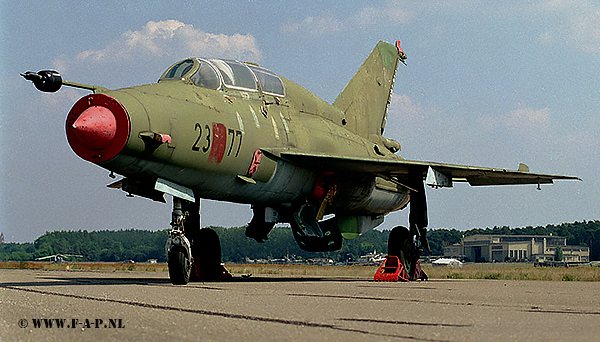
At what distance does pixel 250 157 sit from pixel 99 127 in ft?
12.6

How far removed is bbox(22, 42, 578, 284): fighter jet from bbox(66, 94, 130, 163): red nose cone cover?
0.05ft

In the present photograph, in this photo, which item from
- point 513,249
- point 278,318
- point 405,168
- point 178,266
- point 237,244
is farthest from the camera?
point 513,249

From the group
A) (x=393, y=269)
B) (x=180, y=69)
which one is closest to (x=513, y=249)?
(x=393, y=269)

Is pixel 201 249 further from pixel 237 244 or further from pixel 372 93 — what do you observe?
pixel 237 244

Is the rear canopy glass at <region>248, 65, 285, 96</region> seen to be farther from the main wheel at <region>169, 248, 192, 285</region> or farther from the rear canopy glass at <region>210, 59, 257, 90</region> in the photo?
the main wheel at <region>169, 248, 192, 285</region>

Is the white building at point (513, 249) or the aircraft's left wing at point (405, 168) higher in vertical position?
the aircraft's left wing at point (405, 168)

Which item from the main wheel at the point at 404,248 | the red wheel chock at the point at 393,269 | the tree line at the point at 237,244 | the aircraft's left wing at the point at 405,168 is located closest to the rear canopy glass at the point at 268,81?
the aircraft's left wing at the point at 405,168

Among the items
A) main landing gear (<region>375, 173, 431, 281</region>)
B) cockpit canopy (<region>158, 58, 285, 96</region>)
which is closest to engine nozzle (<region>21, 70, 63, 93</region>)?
cockpit canopy (<region>158, 58, 285, 96</region>)

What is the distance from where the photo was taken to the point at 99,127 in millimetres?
9656

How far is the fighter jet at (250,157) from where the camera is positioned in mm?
10160

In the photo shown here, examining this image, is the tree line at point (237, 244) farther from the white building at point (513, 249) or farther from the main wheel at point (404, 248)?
the main wheel at point (404, 248)

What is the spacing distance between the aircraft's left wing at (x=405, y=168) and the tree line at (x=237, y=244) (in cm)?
4282

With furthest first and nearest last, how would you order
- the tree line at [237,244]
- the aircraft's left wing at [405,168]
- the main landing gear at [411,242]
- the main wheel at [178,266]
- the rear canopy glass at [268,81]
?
1. the tree line at [237,244]
2. the main landing gear at [411,242]
3. the rear canopy glass at [268,81]
4. the aircraft's left wing at [405,168]
5. the main wheel at [178,266]

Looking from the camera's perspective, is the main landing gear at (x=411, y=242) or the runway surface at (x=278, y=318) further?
the main landing gear at (x=411, y=242)
